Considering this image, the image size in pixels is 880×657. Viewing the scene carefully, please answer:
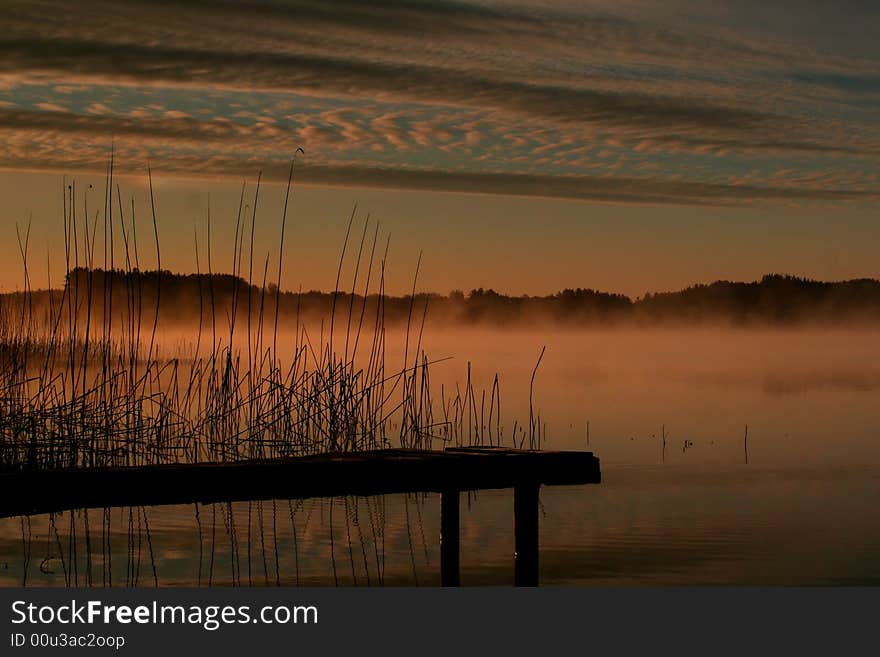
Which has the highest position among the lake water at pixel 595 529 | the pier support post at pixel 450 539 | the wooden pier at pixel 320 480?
the wooden pier at pixel 320 480

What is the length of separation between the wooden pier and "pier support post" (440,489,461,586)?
1 centimetres

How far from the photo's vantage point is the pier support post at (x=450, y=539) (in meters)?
6.59

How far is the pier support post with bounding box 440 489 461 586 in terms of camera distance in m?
6.59

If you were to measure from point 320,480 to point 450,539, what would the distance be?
1291 millimetres

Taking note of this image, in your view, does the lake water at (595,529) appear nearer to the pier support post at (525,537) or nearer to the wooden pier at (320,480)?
the pier support post at (525,537)

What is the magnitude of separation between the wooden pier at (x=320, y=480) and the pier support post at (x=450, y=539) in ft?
0.05

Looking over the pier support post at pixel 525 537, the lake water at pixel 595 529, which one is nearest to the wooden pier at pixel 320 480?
the pier support post at pixel 525 537

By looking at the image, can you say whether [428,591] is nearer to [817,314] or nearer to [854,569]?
[854,569]

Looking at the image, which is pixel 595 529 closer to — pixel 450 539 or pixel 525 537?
pixel 450 539

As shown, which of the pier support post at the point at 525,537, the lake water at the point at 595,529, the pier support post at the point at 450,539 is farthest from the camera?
the lake water at the point at 595,529

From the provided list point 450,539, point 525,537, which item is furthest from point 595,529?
point 525,537

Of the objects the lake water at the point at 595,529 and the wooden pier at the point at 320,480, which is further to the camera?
the lake water at the point at 595,529

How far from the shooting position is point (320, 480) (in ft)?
18.1

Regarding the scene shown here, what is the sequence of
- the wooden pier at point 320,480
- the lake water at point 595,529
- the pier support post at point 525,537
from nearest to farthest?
the wooden pier at point 320,480, the pier support post at point 525,537, the lake water at point 595,529
